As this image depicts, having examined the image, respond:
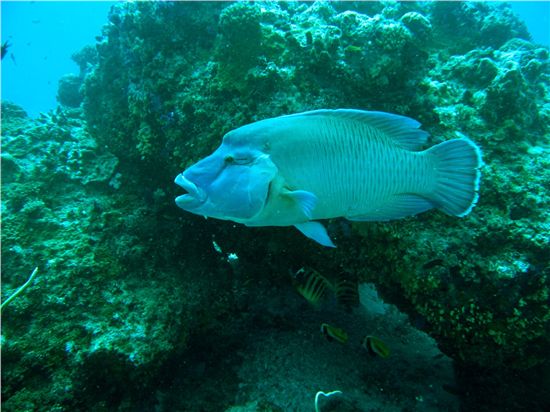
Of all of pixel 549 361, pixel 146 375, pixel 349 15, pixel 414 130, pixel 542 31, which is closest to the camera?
pixel 414 130

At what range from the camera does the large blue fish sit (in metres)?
1.92

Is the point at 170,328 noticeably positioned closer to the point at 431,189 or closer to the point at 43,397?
the point at 43,397

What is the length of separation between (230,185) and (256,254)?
2.85m

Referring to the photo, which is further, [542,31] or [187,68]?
[542,31]

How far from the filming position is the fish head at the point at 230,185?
190 cm

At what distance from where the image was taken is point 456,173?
7.53ft

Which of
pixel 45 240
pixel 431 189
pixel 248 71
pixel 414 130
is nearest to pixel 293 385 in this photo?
pixel 431 189

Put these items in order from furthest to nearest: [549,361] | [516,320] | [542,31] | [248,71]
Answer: [542,31] → [248,71] → [549,361] → [516,320]

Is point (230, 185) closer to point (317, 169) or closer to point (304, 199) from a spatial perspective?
point (304, 199)

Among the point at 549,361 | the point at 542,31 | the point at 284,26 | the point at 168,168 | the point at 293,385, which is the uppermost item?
the point at 542,31

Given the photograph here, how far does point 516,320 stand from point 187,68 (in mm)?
4971

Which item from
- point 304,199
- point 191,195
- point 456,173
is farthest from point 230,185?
point 456,173

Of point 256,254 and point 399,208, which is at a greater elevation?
point 399,208

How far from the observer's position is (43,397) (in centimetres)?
305
